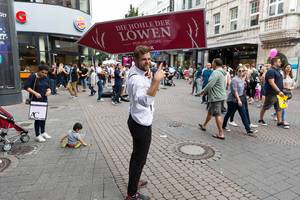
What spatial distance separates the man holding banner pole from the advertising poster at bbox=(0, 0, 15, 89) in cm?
892

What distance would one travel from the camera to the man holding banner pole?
240 cm

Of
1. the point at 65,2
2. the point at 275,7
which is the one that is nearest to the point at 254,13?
the point at 275,7

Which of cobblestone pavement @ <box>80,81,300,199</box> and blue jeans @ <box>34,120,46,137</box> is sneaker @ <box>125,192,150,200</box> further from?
blue jeans @ <box>34,120,46,137</box>

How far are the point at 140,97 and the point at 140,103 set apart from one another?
0.08 metres

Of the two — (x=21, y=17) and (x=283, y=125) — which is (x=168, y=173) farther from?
(x=21, y=17)

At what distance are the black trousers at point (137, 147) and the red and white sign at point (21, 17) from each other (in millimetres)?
15987

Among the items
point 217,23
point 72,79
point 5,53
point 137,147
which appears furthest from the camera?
point 217,23

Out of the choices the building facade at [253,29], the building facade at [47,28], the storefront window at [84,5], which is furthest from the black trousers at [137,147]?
the storefront window at [84,5]

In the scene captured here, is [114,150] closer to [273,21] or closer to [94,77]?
[94,77]

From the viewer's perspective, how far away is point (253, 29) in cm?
1884

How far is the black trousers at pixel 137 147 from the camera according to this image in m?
2.70

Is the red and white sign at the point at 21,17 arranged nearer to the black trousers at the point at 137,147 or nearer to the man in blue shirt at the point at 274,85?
the man in blue shirt at the point at 274,85

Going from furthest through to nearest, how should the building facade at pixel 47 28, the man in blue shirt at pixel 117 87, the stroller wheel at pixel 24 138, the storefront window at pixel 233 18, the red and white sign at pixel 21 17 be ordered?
the storefront window at pixel 233 18 < the building facade at pixel 47 28 < the red and white sign at pixel 21 17 < the man in blue shirt at pixel 117 87 < the stroller wheel at pixel 24 138

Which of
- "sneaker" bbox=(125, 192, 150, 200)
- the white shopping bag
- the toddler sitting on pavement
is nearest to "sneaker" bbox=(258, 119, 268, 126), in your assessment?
"sneaker" bbox=(125, 192, 150, 200)
